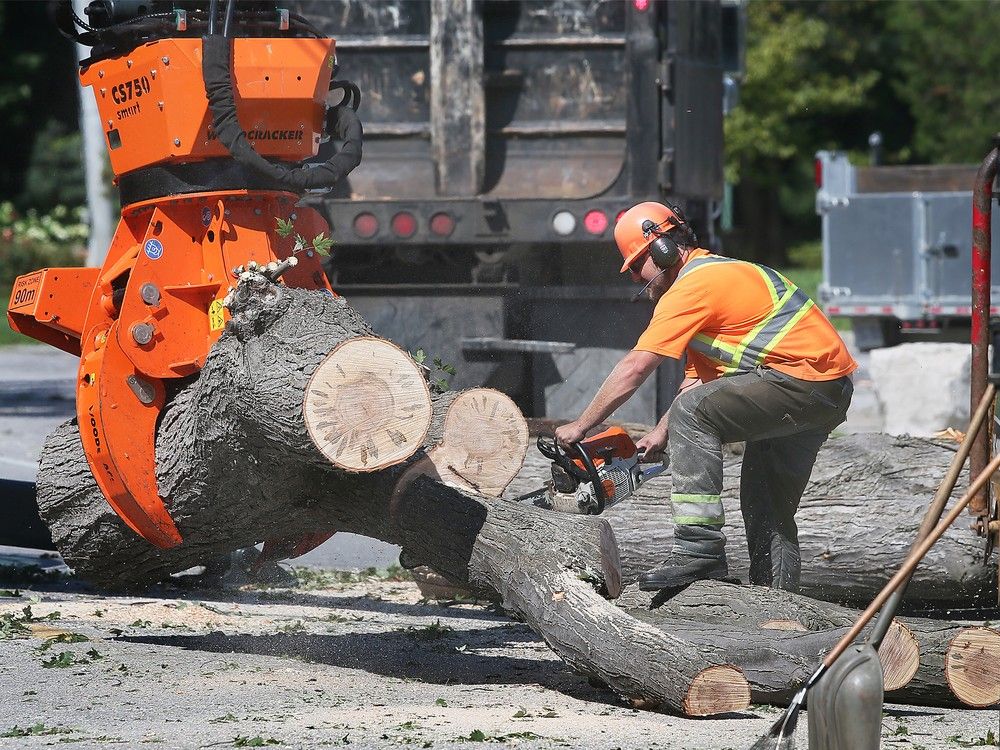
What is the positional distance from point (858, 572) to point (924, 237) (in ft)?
30.5

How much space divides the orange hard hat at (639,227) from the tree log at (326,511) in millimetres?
1047

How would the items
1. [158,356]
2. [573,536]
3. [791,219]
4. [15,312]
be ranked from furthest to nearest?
[791,219]
[15,312]
[158,356]
[573,536]

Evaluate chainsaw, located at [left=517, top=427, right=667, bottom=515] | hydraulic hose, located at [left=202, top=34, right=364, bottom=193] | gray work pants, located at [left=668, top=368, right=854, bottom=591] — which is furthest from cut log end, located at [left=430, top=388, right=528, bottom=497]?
hydraulic hose, located at [left=202, top=34, right=364, bottom=193]

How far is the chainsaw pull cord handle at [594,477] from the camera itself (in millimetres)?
5523

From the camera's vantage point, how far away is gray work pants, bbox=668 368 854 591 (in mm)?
5352

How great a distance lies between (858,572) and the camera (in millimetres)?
6086

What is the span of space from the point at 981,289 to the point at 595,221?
382 cm

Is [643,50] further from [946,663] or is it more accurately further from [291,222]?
[946,663]

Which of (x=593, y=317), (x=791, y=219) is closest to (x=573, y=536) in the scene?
(x=593, y=317)

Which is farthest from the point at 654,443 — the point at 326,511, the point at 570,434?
the point at 326,511

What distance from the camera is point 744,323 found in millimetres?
5457

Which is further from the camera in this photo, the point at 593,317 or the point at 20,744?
the point at 593,317

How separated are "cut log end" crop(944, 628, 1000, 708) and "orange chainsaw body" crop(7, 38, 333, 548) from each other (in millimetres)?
2693

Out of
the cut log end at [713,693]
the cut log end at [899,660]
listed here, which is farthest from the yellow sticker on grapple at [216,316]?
the cut log end at [899,660]
